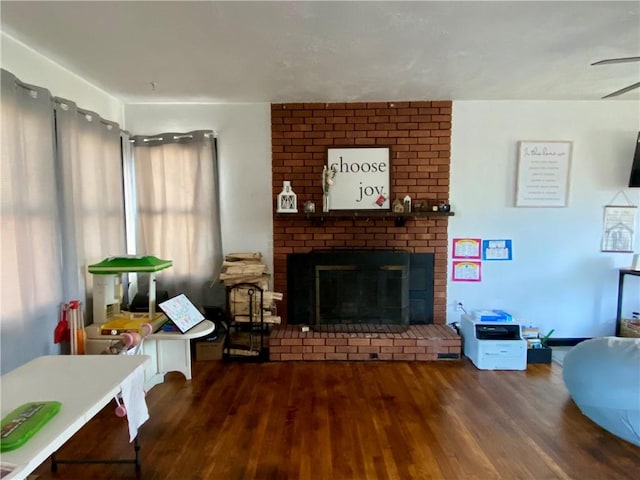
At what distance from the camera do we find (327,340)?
3.20 meters

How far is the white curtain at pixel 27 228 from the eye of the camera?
1.99m

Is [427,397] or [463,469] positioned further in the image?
[427,397]

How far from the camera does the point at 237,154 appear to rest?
11.5 ft

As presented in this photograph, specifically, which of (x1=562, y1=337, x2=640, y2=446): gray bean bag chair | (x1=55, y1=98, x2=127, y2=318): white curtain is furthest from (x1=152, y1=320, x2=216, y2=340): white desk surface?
(x1=562, y1=337, x2=640, y2=446): gray bean bag chair

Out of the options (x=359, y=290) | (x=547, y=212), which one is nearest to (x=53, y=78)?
(x=359, y=290)

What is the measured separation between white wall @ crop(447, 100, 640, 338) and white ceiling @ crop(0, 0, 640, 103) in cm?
29

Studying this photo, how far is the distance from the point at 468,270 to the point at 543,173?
1.18 metres

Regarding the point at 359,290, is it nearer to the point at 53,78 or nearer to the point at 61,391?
the point at 61,391

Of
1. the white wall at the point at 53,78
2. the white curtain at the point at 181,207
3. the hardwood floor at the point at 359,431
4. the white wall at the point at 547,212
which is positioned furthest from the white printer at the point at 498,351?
the white wall at the point at 53,78

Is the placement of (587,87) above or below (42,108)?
above

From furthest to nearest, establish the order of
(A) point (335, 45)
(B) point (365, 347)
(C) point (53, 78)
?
(B) point (365, 347) → (C) point (53, 78) → (A) point (335, 45)

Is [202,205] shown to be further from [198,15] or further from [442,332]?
[442,332]

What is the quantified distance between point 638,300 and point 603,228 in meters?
0.82

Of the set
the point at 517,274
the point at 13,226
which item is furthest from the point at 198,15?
the point at 517,274
